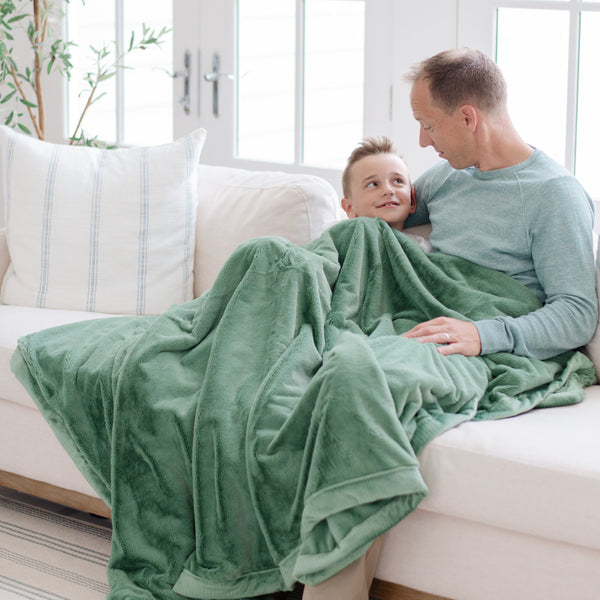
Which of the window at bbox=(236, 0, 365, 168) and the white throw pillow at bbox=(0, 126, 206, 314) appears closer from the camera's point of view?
the white throw pillow at bbox=(0, 126, 206, 314)

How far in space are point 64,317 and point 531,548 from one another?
1372 mm

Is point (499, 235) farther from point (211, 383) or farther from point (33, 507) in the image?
point (33, 507)

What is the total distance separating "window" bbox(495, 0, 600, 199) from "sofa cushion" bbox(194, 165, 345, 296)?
3.13ft

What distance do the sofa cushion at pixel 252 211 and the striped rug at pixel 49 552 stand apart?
28.7 inches

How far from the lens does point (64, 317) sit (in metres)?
2.22

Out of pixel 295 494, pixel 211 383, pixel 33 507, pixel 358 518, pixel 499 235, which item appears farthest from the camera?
pixel 33 507

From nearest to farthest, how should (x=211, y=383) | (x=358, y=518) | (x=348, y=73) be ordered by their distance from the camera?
(x=358, y=518)
(x=211, y=383)
(x=348, y=73)

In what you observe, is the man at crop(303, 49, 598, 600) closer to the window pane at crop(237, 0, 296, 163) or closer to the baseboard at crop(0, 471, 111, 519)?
the baseboard at crop(0, 471, 111, 519)

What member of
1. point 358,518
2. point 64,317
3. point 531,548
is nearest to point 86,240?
point 64,317

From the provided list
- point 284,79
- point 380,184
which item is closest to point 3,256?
point 380,184

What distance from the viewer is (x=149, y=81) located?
13.0 ft

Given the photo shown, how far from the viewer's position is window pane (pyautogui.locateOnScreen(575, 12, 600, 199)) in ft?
8.93

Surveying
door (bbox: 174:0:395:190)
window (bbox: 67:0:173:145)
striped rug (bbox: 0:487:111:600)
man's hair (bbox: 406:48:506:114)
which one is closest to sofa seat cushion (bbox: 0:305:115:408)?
striped rug (bbox: 0:487:111:600)

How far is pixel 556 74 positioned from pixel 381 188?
1138mm
